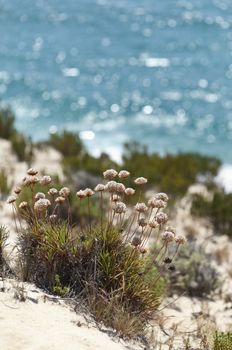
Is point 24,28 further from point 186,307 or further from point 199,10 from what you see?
point 186,307

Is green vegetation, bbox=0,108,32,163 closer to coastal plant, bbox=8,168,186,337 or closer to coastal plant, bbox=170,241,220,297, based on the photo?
coastal plant, bbox=170,241,220,297

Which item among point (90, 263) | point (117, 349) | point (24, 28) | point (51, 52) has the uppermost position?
point (24, 28)

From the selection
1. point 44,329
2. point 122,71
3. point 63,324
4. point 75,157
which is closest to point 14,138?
point 75,157

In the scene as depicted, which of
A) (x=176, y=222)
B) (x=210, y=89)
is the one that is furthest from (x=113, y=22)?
(x=176, y=222)

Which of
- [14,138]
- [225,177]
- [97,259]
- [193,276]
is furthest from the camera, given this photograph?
[225,177]

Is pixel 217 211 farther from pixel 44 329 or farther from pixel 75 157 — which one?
pixel 44 329

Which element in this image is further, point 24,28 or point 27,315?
point 24,28
